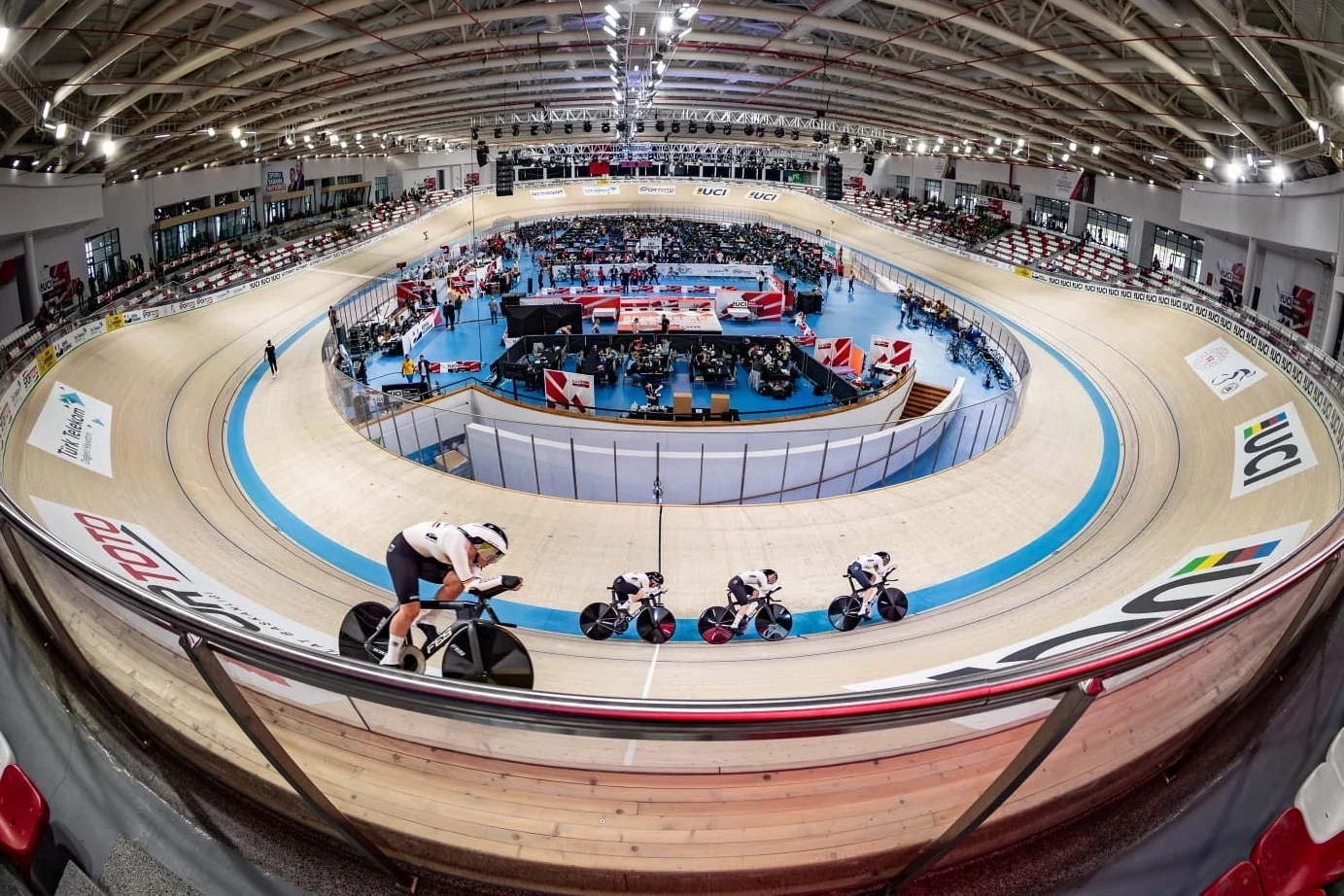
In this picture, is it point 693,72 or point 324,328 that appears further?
point 693,72

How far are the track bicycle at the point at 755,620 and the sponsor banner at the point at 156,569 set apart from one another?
3194 mm

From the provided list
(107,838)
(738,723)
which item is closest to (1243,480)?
(738,723)

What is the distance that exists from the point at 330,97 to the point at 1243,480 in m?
25.8

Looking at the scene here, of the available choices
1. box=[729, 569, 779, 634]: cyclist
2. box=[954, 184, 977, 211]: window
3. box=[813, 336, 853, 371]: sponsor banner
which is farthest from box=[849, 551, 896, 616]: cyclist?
box=[954, 184, 977, 211]: window

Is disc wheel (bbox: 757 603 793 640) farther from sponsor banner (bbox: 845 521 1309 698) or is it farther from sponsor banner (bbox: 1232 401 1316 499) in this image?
sponsor banner (bbox: 1232 401 1316 499)

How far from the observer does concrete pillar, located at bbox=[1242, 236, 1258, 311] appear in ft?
71.9

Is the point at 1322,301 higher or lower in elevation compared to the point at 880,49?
lower

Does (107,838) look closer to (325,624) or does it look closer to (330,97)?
(325,624)

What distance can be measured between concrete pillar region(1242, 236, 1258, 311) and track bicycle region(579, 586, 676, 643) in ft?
80.8

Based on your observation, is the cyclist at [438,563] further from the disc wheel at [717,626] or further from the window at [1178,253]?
the window at [1178,253]

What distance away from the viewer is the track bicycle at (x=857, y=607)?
6898mm

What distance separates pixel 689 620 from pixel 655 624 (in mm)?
767

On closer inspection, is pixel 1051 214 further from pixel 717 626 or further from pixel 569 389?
pixel 717 626

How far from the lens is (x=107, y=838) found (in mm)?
2838
